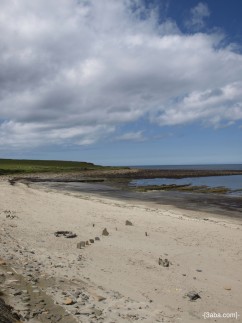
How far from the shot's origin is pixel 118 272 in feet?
33.2

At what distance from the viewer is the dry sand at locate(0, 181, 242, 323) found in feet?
24.1

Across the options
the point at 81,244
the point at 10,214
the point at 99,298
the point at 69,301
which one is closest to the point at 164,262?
the point at 81,244

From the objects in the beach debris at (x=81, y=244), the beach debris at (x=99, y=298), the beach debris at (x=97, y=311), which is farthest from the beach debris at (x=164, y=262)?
the beach debris at (x=97, y=311)

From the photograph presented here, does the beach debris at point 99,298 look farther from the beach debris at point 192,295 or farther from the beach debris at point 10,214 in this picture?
the beach debris at point 10,214

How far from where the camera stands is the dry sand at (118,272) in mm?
7336

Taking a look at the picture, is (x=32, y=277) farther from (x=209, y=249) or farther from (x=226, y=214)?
(x=226, y=214)

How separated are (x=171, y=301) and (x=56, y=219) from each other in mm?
11161

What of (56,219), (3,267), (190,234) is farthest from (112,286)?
(56,219)

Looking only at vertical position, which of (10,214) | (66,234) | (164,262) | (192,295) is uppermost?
(10,214)

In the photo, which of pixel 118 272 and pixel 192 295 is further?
pixel 118 272

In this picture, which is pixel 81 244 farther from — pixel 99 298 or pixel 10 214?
pixel 10 214

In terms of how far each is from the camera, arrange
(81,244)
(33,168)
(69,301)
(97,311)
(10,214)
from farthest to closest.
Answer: (33,168) < (10,214) < (81,244) < (69,301) < (97,311)

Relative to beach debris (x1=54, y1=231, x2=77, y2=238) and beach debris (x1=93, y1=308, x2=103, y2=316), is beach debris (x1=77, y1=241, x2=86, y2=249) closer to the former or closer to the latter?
beach debris (x1=54, y1=231, x2=77, y2=238)

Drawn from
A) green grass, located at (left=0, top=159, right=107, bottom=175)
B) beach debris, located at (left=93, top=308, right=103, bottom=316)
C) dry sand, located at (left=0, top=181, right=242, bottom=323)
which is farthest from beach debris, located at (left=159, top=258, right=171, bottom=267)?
green grass, located at (left=0, top=159, right=107, bottom=175)
